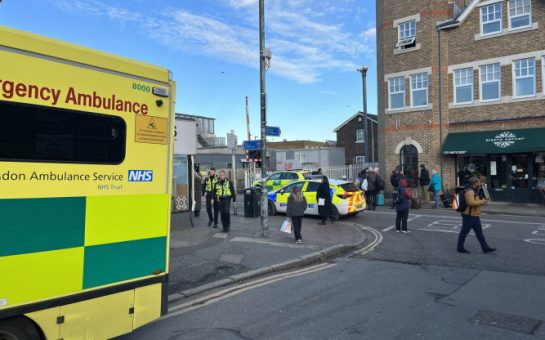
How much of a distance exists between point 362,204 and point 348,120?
31.1m

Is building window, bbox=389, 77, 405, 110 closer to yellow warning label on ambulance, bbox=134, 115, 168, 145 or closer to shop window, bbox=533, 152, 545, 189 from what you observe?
shop window, bbox=533, 152, 545, 189

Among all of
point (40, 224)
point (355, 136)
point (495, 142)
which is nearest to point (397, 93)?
point (495, 142)

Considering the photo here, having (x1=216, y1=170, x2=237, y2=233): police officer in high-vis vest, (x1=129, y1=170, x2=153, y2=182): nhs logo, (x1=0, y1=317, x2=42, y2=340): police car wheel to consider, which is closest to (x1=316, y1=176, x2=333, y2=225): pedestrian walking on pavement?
(x1=216, y1=170, x2=237, y2=233): police officer in high-vis vest

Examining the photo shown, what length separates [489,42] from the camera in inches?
765

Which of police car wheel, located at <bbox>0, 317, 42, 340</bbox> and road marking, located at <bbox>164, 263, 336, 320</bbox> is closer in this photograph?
police car wheel, located at <bbox>0, 317, 42, 340</bbox>

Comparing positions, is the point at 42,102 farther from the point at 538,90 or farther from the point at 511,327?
the point at 538,90

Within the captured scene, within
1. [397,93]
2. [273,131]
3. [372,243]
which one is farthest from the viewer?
[397,93]

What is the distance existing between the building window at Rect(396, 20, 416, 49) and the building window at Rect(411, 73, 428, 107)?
1.65m

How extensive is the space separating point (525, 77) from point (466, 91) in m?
2.45

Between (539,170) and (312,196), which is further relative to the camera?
(539,170)

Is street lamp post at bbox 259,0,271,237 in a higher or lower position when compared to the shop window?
higher

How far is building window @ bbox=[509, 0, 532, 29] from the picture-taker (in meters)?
18.5

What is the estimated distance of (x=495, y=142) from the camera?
1861 centimetres

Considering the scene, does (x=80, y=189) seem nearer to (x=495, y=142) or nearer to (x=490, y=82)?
(x=495, y=142)
